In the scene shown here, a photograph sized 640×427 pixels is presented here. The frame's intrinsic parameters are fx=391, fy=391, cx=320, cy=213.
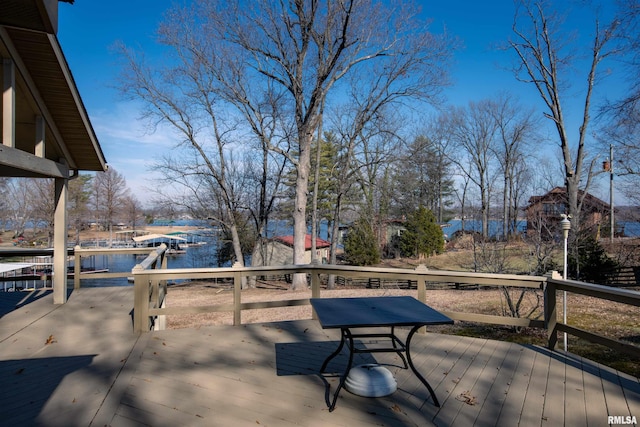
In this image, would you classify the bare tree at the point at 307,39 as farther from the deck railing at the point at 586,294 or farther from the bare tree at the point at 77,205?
the bare tree at the point at 77,205

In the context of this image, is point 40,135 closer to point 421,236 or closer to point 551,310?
point 551,310

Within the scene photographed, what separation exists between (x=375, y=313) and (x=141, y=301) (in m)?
3.08

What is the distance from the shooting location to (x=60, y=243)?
21.4 feet

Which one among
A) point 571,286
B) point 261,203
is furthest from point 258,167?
point 571,286

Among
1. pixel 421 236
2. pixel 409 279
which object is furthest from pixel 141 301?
pixel 421 236

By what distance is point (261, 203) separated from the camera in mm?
22047

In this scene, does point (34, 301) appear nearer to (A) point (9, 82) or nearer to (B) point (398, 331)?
(A) point (9, 82)

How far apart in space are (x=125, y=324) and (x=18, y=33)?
3904 millimetres

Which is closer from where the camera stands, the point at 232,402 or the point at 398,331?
the point at 232,402

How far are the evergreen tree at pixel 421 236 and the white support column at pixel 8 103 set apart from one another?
2454 cm

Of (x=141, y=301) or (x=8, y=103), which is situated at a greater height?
(x=8, y=103)

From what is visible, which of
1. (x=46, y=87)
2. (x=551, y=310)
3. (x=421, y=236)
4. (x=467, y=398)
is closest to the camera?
(x=467, y=398)

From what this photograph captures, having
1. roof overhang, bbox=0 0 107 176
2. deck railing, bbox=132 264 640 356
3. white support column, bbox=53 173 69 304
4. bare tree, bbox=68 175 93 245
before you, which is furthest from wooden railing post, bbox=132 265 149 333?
bare tree, bbox=68 175 93 245

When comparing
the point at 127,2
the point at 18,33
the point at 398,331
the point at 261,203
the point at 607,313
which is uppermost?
the point at 127,2
